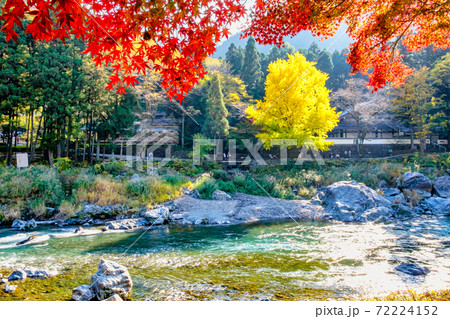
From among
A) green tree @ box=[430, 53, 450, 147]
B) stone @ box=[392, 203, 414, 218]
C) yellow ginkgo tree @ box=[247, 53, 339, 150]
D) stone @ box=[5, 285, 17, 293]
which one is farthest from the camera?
green tree @ box=[430, 53, 450, 147]

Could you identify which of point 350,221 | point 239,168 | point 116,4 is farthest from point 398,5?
point 239,168

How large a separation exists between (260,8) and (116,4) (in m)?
2.39

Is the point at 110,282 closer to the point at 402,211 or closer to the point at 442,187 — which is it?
the point at 402,211

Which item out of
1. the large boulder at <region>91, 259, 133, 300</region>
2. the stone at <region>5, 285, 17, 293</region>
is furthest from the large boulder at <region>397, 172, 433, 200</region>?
the stone at <region>5, 285, 17, 293</region>

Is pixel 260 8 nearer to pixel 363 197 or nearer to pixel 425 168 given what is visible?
pixel 363 197

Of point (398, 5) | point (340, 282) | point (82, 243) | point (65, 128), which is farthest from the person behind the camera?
point (65, 128)

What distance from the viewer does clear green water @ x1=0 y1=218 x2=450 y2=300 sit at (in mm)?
4254

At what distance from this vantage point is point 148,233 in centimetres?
844

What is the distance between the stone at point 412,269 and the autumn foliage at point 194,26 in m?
3.42

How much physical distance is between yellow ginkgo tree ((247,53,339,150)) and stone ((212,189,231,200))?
5281 millimetres

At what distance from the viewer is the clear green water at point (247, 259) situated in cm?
425

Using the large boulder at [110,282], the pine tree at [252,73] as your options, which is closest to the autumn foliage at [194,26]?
the large boulder at [110,282]

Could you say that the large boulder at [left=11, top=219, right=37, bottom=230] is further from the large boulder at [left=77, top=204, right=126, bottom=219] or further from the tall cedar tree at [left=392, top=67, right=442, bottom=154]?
the tall cedar tree at [left=392, top=67, right=442, bottom=154]

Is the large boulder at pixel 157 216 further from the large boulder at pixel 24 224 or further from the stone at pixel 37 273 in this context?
the stone at pixel 37 273
